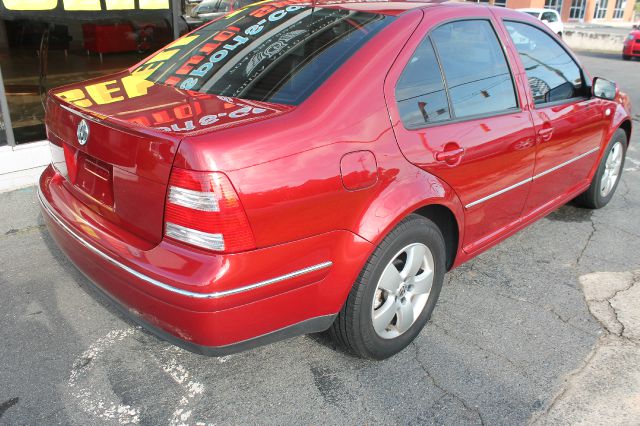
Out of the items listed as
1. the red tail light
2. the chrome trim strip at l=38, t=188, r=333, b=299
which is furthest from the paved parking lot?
the red tail light

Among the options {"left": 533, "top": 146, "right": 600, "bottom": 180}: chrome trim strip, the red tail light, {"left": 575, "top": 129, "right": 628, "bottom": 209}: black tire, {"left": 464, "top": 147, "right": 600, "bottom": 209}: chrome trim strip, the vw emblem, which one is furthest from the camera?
→ {"left": 575, "top": 129, "right": 628, "bottom": 209}: black tire

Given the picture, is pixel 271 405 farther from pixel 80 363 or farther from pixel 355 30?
pixel 355 30

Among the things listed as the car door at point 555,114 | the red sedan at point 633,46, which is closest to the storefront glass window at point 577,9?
the red sedan at point 633,46

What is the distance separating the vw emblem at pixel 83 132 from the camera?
227cm

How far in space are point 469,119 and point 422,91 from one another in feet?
1.18

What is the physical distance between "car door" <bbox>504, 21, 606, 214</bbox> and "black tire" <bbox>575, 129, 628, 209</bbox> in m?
0.36

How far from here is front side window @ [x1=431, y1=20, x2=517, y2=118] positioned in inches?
107

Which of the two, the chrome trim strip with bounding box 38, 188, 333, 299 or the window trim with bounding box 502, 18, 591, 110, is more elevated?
the window trim with bounding box 502, 18, 591, 110

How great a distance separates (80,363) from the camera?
8.48 feet

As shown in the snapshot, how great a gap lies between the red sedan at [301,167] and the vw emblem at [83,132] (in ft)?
0.04

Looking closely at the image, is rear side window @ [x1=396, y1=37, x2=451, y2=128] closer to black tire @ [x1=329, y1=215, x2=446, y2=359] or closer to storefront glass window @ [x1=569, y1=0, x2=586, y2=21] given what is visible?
black tire @ [x1=329, y1=215, x2=446, y2=359]

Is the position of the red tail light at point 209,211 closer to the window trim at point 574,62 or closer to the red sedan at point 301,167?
the red sedan at point 301,167

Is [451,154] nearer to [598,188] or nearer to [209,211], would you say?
[209,211]

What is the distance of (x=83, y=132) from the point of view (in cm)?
230
